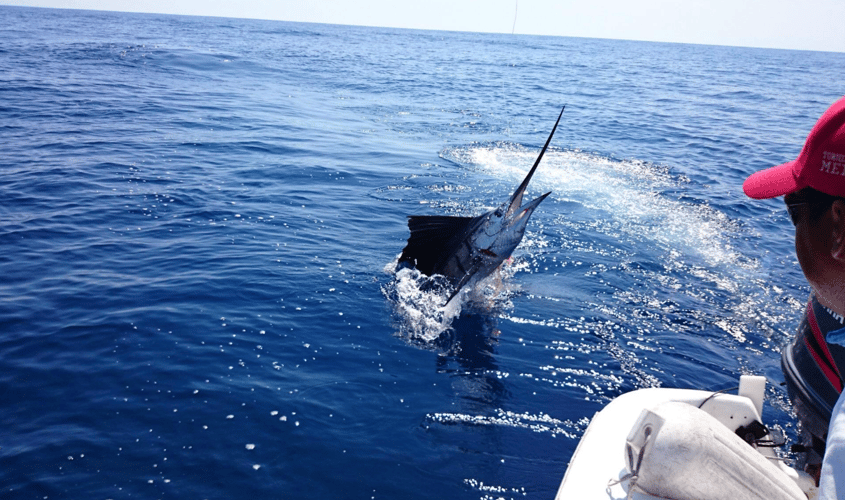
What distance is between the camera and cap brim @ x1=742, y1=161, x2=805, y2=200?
1.33 metres

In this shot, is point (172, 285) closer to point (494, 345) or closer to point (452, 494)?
point (494, 345)

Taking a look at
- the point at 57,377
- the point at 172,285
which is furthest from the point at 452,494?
the point at 172,285

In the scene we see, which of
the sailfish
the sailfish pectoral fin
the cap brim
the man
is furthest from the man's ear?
the sailfish pectoral fin

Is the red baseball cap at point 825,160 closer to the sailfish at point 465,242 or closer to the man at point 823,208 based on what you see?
the man at point 823,208

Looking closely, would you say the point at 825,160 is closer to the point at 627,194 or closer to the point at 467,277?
the point at 467,277

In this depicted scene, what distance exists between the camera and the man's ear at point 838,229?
1130 mm

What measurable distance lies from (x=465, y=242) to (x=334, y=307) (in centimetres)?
143

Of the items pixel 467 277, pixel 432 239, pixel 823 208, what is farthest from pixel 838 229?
pixel 432 239

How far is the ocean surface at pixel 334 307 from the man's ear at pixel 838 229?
2.49m

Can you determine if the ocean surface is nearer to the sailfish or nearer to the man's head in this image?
the sailfish

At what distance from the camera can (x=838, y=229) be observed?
1159mm

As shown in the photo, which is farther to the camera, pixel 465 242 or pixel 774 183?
pixel 465 242

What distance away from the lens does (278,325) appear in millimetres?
4926

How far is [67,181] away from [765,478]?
9.52 metres
